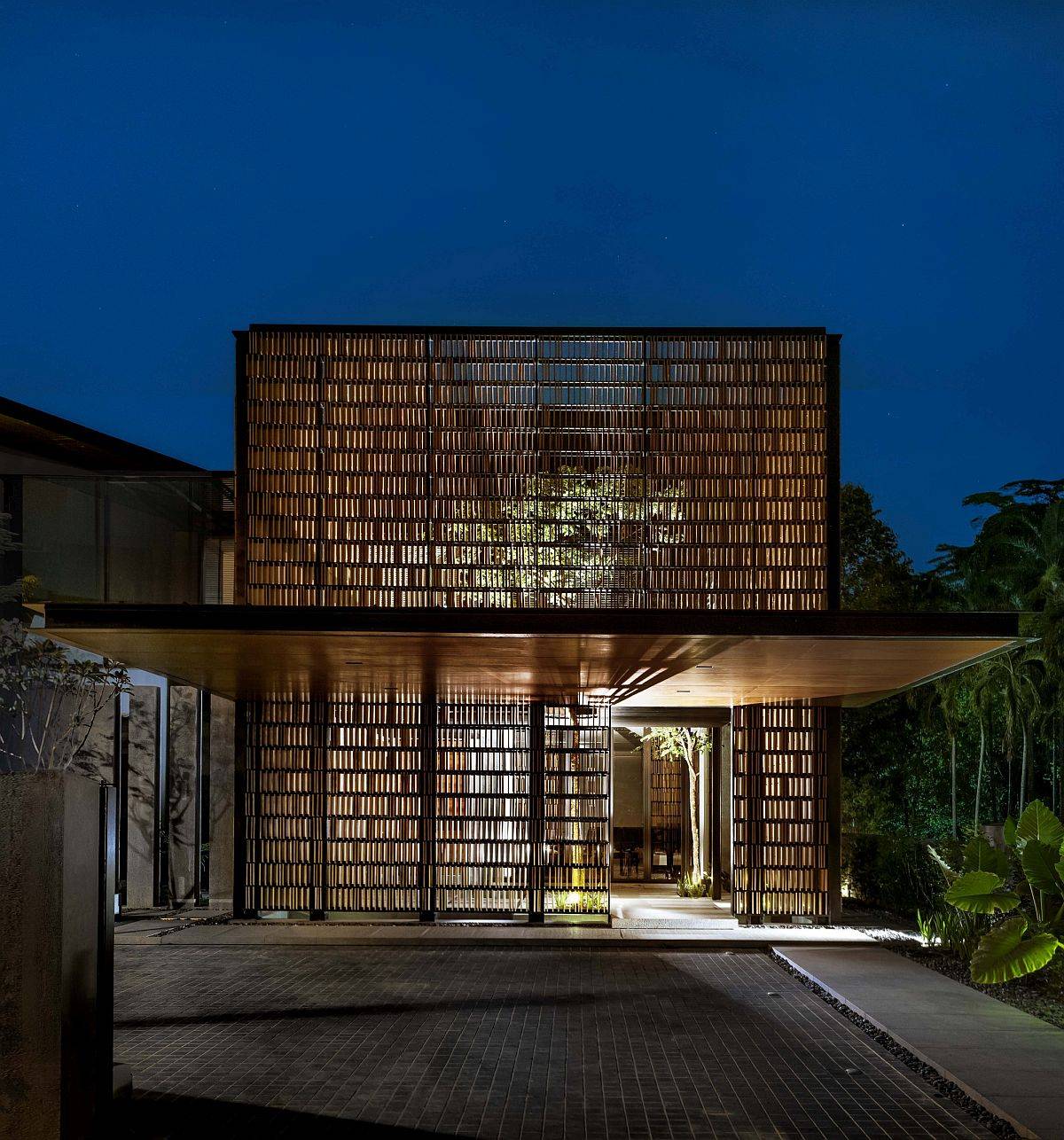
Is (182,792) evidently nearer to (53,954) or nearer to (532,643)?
(532,643)

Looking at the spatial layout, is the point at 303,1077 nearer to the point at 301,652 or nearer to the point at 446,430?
the point at 301,652

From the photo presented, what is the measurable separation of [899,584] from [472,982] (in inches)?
637

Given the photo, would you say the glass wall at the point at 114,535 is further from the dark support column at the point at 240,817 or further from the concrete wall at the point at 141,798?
the dark support column at the point at 240,817

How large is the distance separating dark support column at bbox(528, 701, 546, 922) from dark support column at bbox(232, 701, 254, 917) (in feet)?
11.3

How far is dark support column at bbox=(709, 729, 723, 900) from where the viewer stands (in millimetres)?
16672

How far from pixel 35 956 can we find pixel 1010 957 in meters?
7.56

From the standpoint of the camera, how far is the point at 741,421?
1444 centimetres

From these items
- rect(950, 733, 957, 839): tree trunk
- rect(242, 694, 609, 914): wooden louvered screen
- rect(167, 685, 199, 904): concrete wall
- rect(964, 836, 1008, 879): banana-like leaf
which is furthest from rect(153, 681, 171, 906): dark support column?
rect(950, 733, 957, 839): tree trunk

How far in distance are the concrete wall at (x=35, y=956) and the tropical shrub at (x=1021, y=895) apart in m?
7.21

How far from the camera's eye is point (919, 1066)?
820 centimetres

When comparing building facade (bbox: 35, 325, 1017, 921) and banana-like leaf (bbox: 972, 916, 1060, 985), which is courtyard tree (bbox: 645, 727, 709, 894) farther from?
banana-like leaf (bbox: 972, 916, 1060, 985)

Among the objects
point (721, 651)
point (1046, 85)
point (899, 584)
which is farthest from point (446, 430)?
point (1046, 85)

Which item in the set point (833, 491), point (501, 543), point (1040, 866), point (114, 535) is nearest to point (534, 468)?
point (501, 543)

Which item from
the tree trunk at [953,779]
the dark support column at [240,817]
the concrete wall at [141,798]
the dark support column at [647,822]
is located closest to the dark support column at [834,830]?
the dark support column at [647,822]
